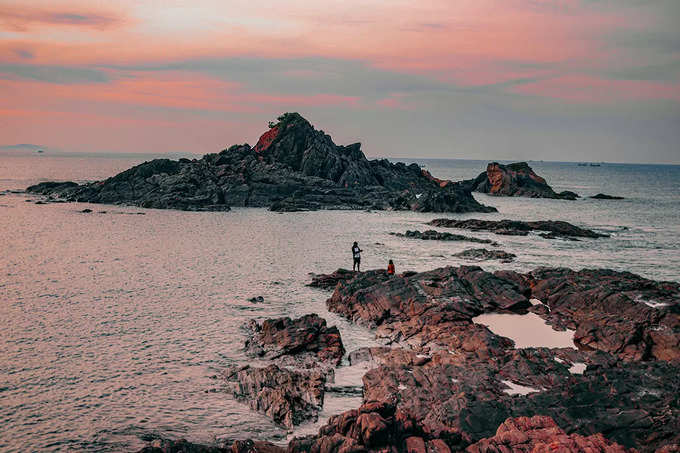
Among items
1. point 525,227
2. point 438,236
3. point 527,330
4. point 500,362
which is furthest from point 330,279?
point 525,227

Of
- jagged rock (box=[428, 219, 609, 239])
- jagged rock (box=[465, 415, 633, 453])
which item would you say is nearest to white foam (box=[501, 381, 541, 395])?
jagged rock (box=[465, 415, 633, 453])

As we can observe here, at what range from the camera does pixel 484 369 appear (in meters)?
20.4

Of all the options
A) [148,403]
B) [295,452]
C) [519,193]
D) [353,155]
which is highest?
[353,155]

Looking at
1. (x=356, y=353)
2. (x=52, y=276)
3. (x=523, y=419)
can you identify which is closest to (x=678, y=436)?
(x=523, y=419)

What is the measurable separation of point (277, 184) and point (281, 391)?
92.7m

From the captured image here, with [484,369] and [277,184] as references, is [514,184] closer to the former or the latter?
[277,184]

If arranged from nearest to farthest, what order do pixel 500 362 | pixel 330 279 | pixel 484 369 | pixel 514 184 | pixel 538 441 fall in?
pixel 538 441 → pixel 484 369 → pixel 500 362 → pixel 330 279 → pixel 514 184

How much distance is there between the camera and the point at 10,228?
2633 inches

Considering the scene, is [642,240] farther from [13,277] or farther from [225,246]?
[13,277]

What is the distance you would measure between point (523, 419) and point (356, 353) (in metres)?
11.7

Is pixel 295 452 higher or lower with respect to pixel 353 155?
lower

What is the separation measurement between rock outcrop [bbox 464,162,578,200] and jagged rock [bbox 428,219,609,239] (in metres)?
71.2

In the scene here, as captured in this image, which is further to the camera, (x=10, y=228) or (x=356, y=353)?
(x=10, y=228)

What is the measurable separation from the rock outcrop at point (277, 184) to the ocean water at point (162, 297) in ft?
56.0
